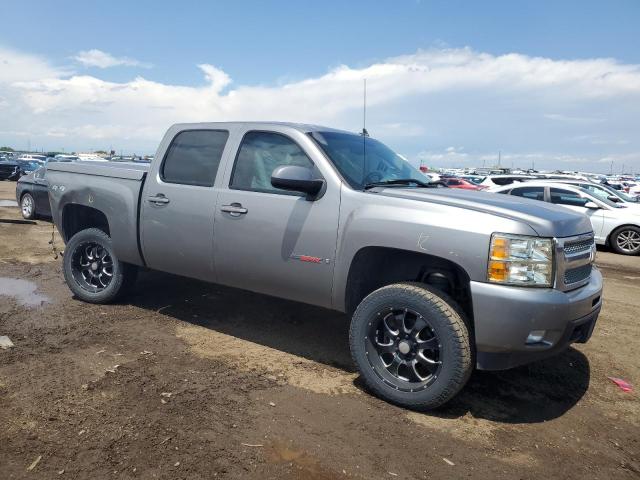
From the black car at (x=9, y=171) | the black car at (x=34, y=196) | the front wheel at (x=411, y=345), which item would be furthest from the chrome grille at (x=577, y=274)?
the black car at (x=9, y=171)

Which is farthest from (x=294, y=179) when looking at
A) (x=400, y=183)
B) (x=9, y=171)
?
(x=9, y=171)

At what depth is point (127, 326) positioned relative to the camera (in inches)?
187

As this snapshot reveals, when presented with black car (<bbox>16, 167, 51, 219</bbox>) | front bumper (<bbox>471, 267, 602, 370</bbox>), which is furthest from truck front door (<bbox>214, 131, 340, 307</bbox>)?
black car (<bbox>16, 167, 51, 219</bbox>)

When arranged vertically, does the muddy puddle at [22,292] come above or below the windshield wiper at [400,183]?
below

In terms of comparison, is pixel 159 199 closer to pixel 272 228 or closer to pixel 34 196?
pixel 272 228

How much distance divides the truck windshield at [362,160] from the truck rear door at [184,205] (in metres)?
0.99

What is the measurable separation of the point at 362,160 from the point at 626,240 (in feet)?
31.3

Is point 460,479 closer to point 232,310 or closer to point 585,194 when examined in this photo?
point 232,310

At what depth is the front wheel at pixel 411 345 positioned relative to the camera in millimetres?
3166

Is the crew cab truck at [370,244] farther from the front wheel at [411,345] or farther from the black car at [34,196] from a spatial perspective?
the black car at [34,196]

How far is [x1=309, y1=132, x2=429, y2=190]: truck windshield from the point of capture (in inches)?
155

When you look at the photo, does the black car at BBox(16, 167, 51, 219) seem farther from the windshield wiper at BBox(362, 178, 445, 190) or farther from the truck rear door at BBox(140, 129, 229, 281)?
the windshield wiper at BBox(362, 178, 445, 190)

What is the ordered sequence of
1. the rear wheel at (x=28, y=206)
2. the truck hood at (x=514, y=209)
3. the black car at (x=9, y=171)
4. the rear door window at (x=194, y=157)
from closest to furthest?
the truck hood at (x=514, y=209), the rear door window at (x=194, y=157), the rear wheel at (x=28, y=206), the black car at (x=9, y=171)

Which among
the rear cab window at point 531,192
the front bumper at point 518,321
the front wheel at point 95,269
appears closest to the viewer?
the front bumper at point 518,321
